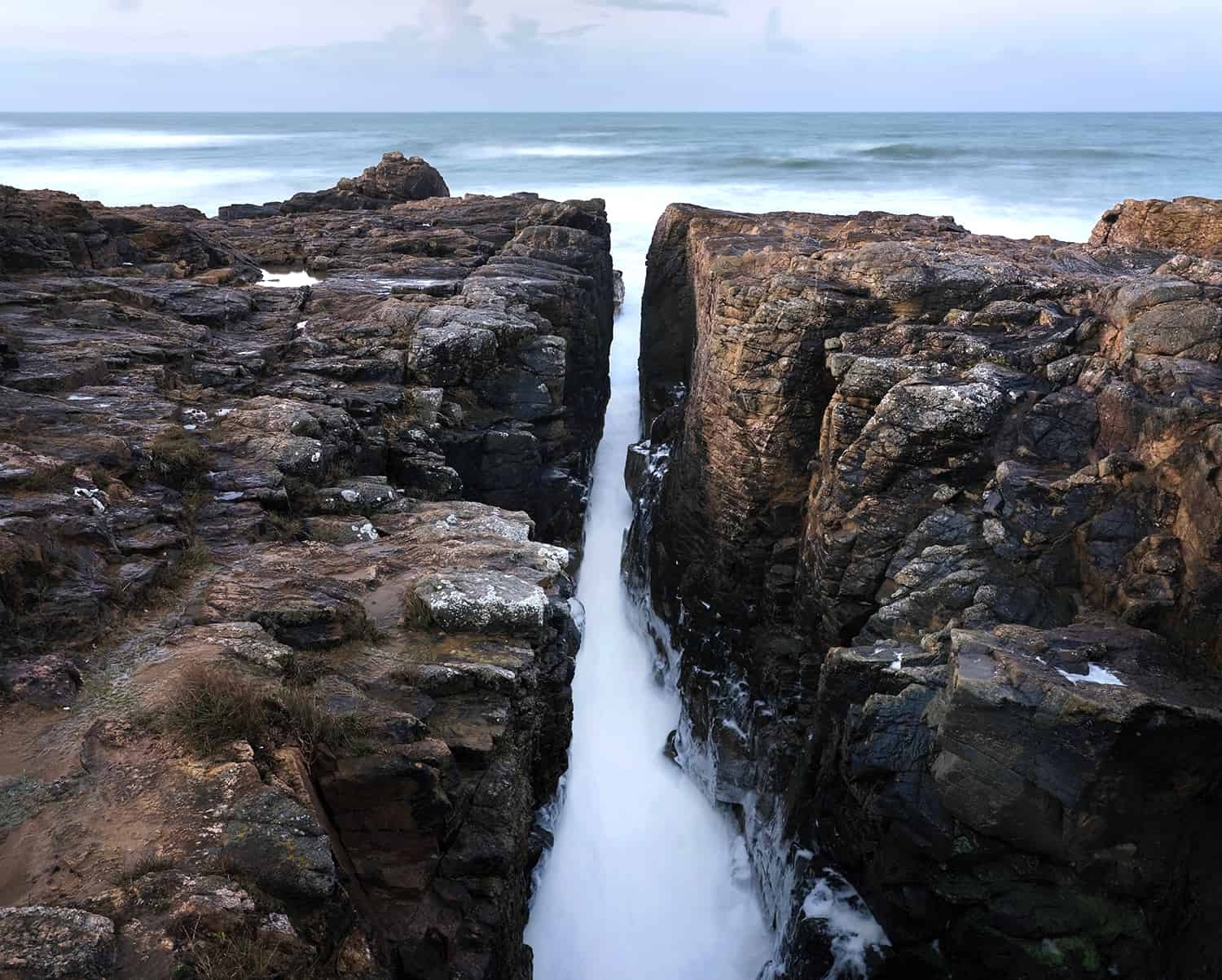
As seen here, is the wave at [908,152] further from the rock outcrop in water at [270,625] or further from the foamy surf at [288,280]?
the rock outcrop in water at [270,625]

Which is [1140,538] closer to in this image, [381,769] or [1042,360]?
[1042,360]

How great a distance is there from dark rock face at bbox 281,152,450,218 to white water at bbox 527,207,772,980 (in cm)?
2014

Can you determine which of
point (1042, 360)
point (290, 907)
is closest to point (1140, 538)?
point (1042, 360)

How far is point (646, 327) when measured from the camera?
2625cm

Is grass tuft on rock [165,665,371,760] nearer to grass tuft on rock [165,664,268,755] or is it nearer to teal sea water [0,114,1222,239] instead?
grass tuft on rock [165,664,268,755]

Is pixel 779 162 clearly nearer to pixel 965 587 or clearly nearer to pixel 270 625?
pixel 965 587

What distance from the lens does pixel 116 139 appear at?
110m

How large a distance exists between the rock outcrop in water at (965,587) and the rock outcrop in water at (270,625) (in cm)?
391

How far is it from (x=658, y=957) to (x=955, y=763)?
642cm

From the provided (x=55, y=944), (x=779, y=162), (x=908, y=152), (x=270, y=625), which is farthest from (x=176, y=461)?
(x=908, y=152)

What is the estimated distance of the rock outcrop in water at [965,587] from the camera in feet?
27.7

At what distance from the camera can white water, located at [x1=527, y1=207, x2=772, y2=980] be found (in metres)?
12.5

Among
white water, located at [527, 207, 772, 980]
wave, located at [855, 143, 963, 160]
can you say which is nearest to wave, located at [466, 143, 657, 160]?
wave, located at [855, 143, 963, 160]

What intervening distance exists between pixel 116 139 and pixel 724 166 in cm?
8537
